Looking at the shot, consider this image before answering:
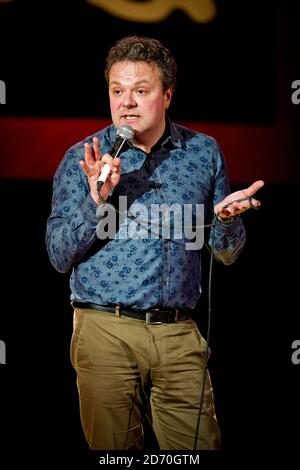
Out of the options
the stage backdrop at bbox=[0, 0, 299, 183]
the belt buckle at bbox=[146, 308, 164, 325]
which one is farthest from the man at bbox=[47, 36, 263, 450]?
the stage backdrop at bbox=[0, 0, 299, 183]

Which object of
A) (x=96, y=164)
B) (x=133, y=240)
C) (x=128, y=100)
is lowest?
(x=133, y=240)

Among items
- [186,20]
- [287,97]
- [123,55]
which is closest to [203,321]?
[287,97]

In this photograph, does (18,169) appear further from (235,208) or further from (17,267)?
(235,208)

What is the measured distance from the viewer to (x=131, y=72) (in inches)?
83.4

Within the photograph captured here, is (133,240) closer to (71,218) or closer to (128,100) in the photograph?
(71,218)

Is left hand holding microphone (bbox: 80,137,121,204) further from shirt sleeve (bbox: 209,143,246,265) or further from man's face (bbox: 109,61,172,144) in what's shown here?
shirt sleeve (bbox: 209,143,246,265)

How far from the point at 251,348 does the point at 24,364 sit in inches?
45.7

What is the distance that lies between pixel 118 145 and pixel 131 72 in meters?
0.32

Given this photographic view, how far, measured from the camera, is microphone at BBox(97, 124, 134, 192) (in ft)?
6.06

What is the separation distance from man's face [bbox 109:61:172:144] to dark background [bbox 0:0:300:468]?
1.05 meters

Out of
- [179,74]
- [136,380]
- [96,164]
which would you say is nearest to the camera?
[96,164]

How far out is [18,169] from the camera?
3.23 metres

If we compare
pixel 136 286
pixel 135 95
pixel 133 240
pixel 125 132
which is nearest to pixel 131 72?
pixel 135 95

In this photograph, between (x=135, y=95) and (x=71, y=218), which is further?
(x=135, y=95)
